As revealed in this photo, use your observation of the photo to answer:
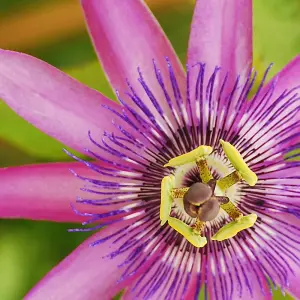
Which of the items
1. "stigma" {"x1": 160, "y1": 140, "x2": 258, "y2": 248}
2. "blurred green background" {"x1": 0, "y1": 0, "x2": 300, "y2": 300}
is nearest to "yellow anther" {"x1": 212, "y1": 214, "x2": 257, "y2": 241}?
"stigma" {"x1": 160, "y1": 140, "x2": 258, "y2": 248}

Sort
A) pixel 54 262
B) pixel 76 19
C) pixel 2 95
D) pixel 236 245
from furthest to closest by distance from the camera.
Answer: pixel 76 19
pixel 54 262
pixel 236 245
pixel 2 95

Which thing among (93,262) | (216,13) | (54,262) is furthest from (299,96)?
(54,262)

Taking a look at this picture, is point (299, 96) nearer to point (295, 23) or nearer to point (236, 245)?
point (236, 245)

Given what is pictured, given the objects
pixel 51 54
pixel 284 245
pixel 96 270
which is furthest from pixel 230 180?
pixel 51 54

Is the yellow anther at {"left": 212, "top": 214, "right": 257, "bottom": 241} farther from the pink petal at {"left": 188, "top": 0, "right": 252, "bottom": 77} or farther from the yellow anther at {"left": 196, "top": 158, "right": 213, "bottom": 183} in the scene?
the pink petal at {"left": 188, "top": 0, "right": 252, "bottom": 77}

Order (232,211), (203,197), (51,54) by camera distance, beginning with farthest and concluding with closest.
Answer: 1. (51,54)
2. (232,211)
3. (203,197)

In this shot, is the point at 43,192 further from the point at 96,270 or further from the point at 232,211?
the point at 232,211
